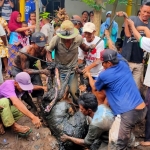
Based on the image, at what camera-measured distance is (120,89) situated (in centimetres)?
352

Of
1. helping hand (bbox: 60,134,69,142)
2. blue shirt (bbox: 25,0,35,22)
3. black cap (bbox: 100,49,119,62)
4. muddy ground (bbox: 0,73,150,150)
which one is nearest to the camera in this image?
black cap (bbox: 100,49,119,62)

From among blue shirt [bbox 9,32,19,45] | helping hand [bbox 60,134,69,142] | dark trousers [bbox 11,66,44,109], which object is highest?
blue shirt [bbox 9,32,19,45]

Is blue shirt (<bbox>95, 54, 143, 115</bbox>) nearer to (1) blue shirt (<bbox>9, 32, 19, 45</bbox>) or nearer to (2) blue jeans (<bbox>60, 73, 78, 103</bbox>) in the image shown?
(2) blue jeans (<bbox>60, 73, 78, 103</bbox>)

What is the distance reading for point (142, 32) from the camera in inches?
178

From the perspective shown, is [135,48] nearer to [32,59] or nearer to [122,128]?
[122,128]

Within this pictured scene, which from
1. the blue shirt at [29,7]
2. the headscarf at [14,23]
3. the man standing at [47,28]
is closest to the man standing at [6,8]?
the blue shirt at [29,7]

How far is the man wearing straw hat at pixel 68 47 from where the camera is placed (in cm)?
447

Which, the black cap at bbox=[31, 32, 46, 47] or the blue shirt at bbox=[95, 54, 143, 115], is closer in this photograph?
the blue shirt at bbox=[95, 54, 143, 115]

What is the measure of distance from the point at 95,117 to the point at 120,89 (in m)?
0.49

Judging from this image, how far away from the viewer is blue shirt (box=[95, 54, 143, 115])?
351 cm

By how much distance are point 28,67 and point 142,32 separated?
205cm

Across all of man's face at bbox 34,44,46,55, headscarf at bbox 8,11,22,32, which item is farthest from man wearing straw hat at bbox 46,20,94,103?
headscarf at bbox 8,11,22,32

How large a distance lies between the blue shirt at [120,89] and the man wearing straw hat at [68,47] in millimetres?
1192

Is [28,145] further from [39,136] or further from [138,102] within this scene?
[138,102]
